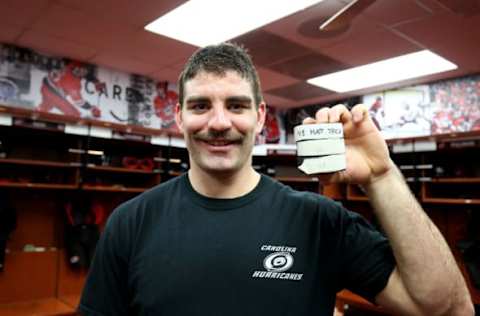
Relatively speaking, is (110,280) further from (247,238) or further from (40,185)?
(40,185)

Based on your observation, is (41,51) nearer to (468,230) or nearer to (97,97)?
(97,97)

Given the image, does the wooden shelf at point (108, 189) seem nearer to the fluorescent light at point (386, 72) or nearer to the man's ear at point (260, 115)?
the fluorescent light at point (386, 72)

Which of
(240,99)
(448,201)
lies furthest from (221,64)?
(448,201)

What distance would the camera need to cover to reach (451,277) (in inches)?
37.9

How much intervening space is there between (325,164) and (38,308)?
11.5ft

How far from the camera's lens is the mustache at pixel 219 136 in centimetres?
106

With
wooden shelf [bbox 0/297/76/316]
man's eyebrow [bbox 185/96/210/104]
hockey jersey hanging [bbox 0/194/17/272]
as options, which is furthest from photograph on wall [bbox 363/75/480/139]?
man's eyebrow [bbox 185/96/210/104]

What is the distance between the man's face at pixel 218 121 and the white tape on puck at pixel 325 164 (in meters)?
0.23

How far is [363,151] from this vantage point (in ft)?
3.34

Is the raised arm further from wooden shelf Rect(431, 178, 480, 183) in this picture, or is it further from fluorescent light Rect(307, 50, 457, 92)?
fluorescent light Rect(307, 50, 457, 92)

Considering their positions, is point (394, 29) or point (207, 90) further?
point (394, 29)

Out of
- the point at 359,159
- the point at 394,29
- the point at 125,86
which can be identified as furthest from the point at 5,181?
the point at 394,29

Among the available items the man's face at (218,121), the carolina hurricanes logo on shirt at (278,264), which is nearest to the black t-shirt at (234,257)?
the carolina hurricanes logo on shirt at (278,264)

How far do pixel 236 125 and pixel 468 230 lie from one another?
12.8 ft
